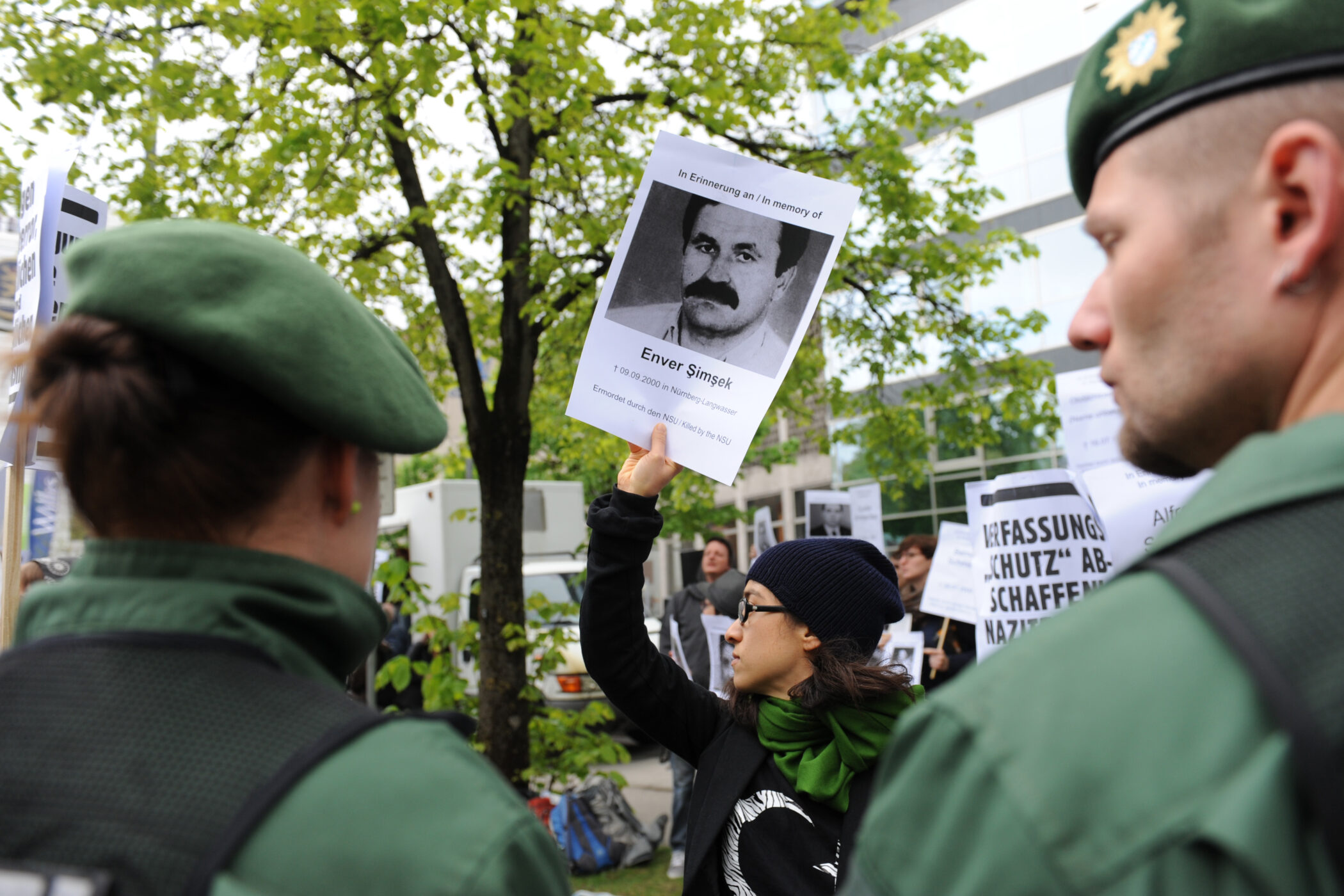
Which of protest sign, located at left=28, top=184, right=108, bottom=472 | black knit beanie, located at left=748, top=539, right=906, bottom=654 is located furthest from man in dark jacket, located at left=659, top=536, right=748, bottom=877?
protest sign, located at left=28, top=184, right=108, bottom=472

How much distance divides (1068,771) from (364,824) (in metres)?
0.61

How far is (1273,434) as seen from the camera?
815 millimetres

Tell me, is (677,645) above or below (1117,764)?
below

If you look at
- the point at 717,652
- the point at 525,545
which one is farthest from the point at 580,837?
the point at 525,545

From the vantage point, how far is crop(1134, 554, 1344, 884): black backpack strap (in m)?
0.64

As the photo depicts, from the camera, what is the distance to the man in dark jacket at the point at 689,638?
6.97m

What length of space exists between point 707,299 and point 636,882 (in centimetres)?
538

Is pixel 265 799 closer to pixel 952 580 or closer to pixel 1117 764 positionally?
pixel 1117 764

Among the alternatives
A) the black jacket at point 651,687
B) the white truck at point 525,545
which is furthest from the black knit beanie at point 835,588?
the white truck at point 525,545

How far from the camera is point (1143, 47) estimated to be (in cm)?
104

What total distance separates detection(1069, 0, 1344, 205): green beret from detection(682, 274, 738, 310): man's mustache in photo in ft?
4.65

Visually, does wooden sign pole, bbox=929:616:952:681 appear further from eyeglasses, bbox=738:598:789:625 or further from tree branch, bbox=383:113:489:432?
eyeglasses, bbox=738:598:789:625

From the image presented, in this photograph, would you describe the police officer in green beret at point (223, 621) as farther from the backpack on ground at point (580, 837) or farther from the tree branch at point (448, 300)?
the backpack on ground at point (580, 837)

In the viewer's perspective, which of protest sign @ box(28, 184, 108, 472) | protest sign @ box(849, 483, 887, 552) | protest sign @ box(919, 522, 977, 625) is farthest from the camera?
protest sign @ box(849, 483, 887, 552)
